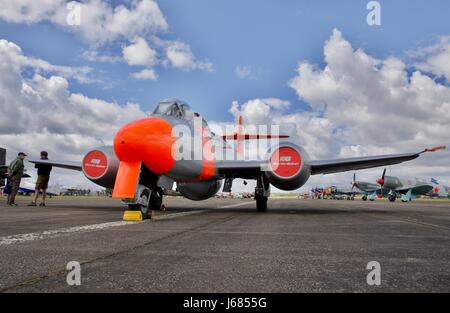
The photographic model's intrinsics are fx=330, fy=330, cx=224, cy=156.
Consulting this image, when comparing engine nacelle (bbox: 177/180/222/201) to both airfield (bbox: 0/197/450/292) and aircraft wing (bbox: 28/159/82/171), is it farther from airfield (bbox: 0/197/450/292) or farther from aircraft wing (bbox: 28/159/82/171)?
airfield (bbox: 0/197/450/292)

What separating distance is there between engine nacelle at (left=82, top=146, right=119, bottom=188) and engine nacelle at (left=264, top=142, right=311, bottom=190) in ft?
16.6

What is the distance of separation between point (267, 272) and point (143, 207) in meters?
5.36

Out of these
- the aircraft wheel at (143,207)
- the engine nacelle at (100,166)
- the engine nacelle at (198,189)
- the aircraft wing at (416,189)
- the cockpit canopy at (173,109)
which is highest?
the cockpit canopy at (173,109)

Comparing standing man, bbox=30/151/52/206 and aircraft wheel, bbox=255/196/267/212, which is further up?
standing man, bbox=30/151/52/206

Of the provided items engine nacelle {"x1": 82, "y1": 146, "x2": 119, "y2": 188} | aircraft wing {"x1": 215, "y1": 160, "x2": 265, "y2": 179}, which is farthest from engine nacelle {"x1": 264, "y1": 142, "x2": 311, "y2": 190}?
engine nacelle {"x1": 82, "y1": 146, "x2": 119, "y2": 188}

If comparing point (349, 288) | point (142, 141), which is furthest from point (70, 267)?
point (142, 141)

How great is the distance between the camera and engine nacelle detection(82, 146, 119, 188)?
1084cm

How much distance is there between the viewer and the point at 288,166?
33.0 ft

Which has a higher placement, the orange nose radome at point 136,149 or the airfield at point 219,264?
the orange nose radome at point 136,149

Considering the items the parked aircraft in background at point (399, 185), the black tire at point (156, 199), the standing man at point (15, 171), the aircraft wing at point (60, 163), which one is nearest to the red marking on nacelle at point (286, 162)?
the black tire at point (156, 199)

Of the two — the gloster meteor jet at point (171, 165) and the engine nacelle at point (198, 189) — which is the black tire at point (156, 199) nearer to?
the gloster meteor jet at point (171, 165)

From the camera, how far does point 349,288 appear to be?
6.21 feet

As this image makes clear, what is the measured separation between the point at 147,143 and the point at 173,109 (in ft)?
7.71

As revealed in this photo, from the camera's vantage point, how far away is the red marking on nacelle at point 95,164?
1087cm
